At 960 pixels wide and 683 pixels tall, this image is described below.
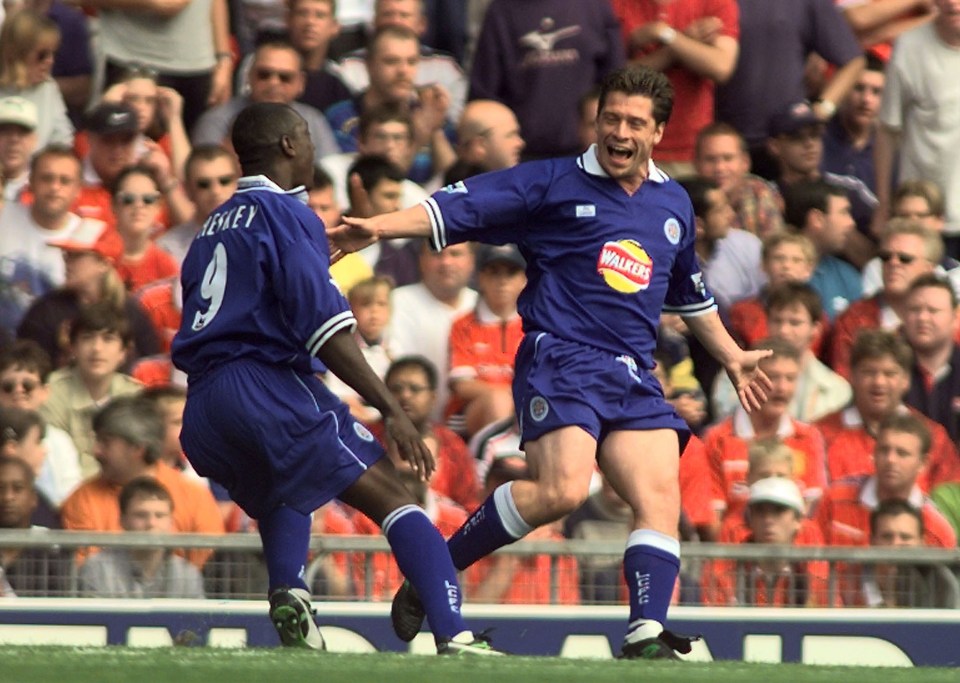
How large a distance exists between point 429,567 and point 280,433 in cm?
63

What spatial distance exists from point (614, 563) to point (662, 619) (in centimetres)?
124

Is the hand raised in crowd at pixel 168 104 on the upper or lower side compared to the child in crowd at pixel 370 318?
upper

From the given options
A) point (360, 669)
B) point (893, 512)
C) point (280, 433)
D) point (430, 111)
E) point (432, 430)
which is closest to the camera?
point (360, 669)

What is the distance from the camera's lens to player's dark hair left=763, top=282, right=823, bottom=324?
10305mm

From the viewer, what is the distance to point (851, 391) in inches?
408

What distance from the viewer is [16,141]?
11.0 metres

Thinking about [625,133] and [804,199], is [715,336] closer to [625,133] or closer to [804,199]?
[625,133]

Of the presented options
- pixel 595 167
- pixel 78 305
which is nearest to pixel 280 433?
pixel 595 167

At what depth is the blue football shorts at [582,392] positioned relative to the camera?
7305mm

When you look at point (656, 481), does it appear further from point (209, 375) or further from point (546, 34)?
point (546, 34)

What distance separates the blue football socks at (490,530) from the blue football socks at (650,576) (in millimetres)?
393

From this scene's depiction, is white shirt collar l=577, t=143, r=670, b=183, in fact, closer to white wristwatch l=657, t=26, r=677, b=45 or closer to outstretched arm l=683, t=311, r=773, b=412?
outstretched arm l=683, t=311, r=773, b=412

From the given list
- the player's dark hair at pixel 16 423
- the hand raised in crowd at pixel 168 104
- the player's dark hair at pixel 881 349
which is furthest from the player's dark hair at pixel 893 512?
the hand raised in crowd at pixel 168 104

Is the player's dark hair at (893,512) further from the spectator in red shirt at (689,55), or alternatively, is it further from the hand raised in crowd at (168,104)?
the hand raised in crowd at (168,104)
